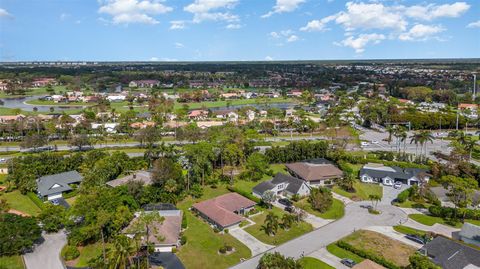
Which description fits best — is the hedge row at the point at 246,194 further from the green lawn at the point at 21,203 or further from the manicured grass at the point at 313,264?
the green lawn at the point at 21,203

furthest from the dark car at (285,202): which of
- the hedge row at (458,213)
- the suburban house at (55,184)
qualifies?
the suburban house at (55,184)

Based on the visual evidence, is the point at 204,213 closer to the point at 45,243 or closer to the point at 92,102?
the point at 45,243

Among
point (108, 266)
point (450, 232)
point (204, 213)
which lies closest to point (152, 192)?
point (204, 213)

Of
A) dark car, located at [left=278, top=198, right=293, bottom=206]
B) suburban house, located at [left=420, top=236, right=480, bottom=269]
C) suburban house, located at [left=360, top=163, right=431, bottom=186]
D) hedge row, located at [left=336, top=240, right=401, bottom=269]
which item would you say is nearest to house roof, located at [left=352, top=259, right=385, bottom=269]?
hedge row, located at [left=336, top=240, right=401, bottom=269]

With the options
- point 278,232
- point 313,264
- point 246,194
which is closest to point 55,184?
point 246,194

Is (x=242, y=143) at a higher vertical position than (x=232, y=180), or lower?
higher

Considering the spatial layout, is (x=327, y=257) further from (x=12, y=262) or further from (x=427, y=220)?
(x=12, y=262)
